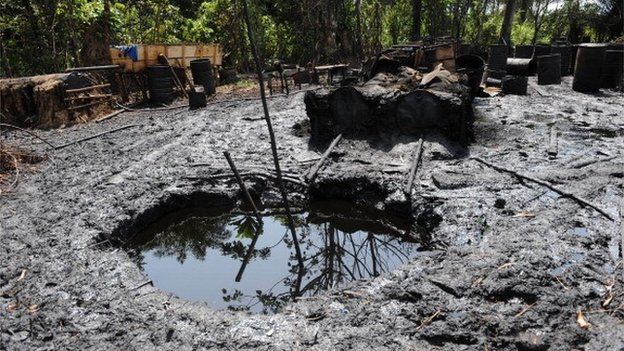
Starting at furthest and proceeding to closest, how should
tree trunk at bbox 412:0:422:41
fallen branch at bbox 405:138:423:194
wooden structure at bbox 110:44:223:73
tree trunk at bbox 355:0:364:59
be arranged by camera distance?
tree trunk at bbox 412:0:422:41
tree trunk at bbox 355:0:364:59
wooden structure at bbox 110:44:223:73
fallen branch at bbox 405:138:423:194

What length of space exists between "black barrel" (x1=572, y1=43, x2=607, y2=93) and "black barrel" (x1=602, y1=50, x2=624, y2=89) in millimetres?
297

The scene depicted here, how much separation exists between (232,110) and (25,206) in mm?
5712

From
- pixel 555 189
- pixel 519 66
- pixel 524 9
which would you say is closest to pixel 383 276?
pixel 555 189

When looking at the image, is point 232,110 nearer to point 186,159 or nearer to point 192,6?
point 186,159

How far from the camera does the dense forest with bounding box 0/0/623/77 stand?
12711mm

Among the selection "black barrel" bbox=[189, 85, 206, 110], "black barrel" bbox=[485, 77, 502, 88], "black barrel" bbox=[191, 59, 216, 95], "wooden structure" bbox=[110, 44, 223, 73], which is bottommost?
"black barrel" bbox=[189, 85, 206, 110]

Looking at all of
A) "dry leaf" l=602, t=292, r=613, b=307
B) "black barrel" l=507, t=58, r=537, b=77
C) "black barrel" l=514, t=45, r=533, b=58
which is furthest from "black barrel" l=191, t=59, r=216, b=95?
"dry leaf" l=602, t=292, r=613, b=307

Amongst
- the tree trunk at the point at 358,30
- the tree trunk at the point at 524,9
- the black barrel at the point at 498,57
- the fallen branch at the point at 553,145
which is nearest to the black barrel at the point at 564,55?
the black barrel at the point at 498,57

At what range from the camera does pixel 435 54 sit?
11.1 metres

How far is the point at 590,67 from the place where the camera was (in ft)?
38.6

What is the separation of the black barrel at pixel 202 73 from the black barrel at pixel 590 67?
9810 millimetres

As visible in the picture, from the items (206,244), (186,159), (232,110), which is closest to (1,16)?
(232,110)

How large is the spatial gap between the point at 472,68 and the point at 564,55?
5.21m

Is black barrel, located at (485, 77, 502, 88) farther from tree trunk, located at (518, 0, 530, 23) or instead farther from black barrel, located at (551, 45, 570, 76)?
tree trunk, located at (518, 0, 530, 23)
